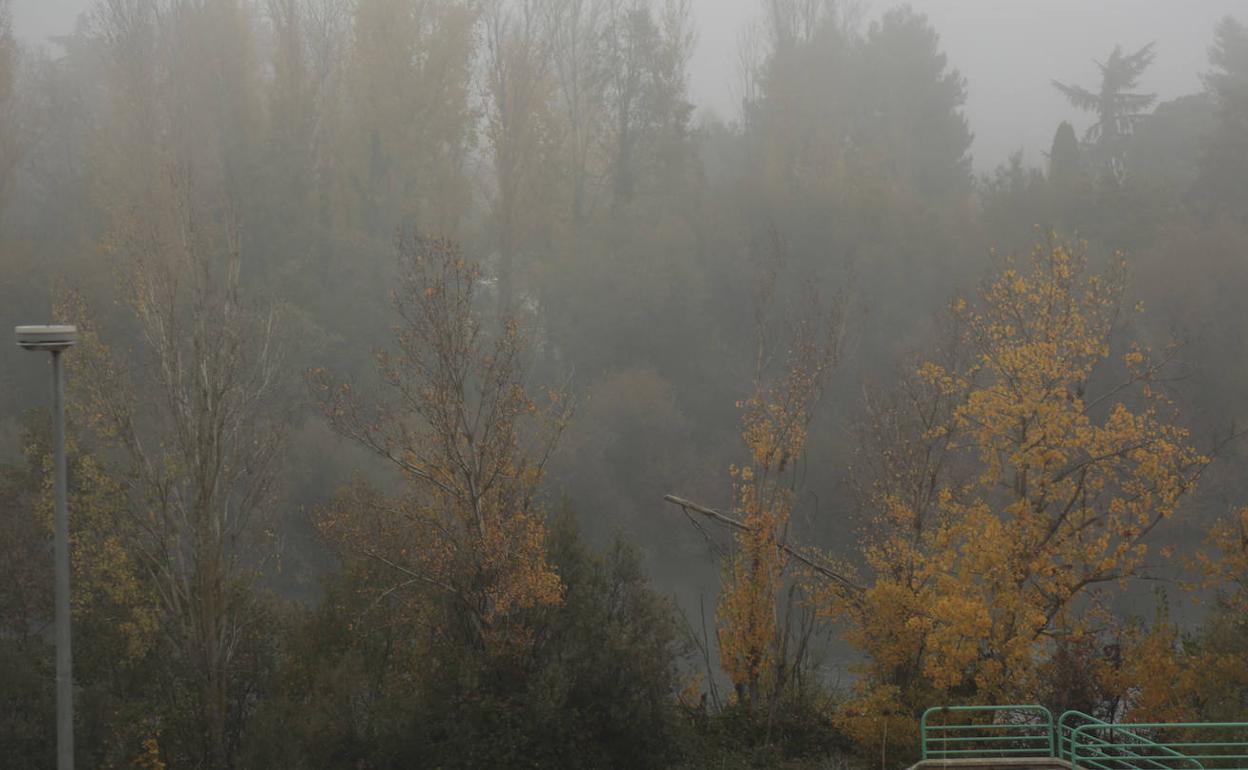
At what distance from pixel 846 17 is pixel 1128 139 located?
1519 centimetres

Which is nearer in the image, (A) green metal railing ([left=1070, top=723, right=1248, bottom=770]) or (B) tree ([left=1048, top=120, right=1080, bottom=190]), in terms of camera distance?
(A) green metal railing ([left=1070, top=723, right=1248, bottom=770])

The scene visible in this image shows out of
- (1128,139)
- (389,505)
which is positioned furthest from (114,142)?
(1128,139)

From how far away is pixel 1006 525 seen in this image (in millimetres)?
17453

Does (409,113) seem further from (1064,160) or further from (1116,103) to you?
(1116,103)

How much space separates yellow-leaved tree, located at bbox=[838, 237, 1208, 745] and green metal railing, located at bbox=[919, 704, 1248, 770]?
18.1 inches

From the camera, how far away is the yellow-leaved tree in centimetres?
1656

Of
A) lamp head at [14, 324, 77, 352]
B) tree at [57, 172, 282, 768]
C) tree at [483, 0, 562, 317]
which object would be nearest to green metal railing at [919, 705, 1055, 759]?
tree at [57, 172, 282, 768]

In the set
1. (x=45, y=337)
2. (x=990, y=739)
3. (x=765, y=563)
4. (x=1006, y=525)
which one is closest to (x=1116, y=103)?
(x=1006, y=525)

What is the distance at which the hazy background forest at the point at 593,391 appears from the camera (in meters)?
16.5

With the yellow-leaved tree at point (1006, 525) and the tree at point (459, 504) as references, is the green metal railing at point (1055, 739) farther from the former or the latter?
the tree at point (459, 504)

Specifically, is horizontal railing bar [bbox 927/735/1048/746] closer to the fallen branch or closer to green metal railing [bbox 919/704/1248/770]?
green metal railing [bbox 919/704/1248/770]

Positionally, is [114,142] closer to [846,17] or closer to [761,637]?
[761,637]

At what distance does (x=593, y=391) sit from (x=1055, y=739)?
82.4ft

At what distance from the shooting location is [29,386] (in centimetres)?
3203
